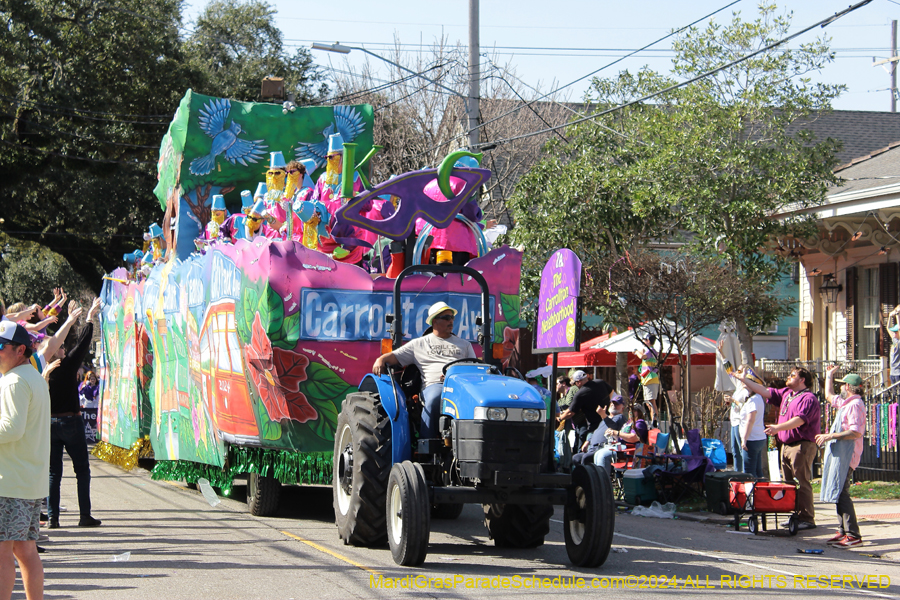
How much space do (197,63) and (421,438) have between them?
1019 inches

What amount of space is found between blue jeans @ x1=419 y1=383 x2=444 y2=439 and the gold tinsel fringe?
8.97 m

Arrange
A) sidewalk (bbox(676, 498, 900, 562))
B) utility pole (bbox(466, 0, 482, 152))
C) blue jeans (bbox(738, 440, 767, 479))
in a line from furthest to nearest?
utility pole (bbox(466, 0, 482, 152)), blue jeans (bbox(738, 440, 767, 479)), sidewalk (bbox(676, 498, 900, 562))

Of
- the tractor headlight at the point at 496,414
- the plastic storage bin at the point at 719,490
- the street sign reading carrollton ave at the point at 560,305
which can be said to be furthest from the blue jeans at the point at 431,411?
the plastic storage bin at the point at 719,490

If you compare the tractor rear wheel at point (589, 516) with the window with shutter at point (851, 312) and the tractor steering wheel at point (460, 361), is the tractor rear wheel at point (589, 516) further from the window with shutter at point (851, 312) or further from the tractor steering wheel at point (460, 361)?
the window with shutter at point (851, 312)

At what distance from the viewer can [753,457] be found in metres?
12.5

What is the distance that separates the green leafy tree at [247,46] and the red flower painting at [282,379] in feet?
83.2

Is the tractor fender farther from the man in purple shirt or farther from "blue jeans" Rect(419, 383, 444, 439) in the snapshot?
the man in purple shirt

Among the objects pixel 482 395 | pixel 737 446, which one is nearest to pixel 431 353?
pixel 482 395

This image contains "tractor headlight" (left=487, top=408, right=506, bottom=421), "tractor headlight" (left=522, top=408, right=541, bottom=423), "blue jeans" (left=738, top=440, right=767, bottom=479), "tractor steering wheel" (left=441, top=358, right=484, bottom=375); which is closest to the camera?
"tractor headlight" (left=487, top=408, right=506, bottom=421)

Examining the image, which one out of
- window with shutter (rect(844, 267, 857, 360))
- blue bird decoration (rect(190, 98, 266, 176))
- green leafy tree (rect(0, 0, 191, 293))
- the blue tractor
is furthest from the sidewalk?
green leafy tree (rect(0, 0, 191, 293))

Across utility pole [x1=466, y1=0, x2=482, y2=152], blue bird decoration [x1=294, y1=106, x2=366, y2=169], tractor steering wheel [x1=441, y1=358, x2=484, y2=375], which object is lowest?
tractor steering wheel [x1=441, y1=358, x2=484, y2=375]

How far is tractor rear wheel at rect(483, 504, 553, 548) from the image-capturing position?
28.5 feet

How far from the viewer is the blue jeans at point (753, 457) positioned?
488 inches

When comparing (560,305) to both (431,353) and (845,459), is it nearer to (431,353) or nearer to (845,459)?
(431,353)
